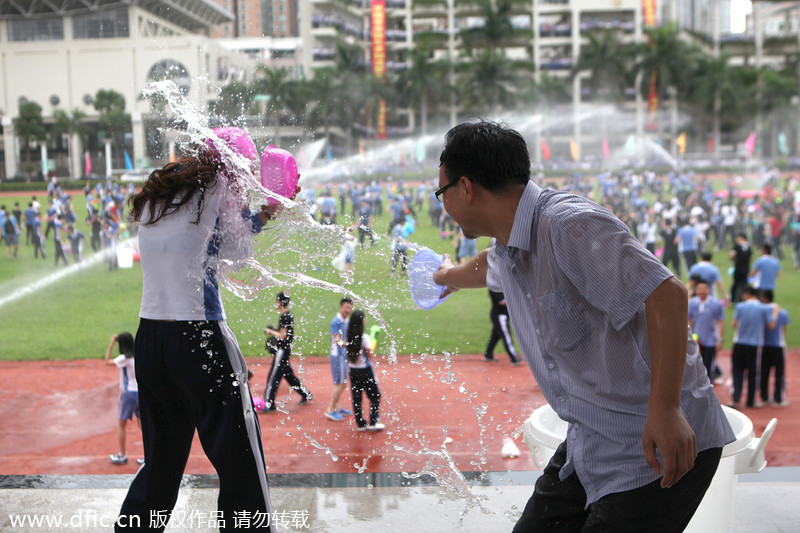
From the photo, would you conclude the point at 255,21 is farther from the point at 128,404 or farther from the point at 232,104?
the point at 128,404

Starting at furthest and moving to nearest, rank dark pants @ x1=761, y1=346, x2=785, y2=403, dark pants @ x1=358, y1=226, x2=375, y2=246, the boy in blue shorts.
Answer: dark pants @ x1=761, y1=346, x2=785, y2=403 < the boy in blue shorts < dark pants @ x1=358, y1=226, x2=375, y2=246

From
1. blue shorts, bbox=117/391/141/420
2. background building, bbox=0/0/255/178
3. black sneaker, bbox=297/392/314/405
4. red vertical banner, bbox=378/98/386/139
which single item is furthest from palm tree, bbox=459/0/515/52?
blue shorts, bbox=117/391/141/420

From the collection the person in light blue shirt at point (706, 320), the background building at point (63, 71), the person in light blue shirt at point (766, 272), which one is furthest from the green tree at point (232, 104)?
the background building at point (63, 71)

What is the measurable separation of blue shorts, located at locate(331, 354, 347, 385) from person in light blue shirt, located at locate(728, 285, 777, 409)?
402 cm

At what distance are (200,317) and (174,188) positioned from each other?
406 mm

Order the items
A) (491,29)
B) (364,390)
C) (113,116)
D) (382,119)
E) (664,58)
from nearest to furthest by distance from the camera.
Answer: (364,390), (113,116), (382,119), (664,58), (491,29)

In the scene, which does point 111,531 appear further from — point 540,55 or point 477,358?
point 540,55

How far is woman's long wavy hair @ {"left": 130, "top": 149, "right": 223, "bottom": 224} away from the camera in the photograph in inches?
94.3

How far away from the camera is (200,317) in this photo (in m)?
2.43

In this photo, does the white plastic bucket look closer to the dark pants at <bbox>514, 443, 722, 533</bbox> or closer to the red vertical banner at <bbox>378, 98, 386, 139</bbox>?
the dark pants at <bbox>514, 443, 722, 533</bbox>

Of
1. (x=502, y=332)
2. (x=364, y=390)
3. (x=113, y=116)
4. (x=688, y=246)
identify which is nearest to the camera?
(x=364, y=390)

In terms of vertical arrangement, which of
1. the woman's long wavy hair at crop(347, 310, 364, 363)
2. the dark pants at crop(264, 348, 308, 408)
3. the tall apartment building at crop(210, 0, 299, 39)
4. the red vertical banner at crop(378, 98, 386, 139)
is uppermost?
the red vertical banner at crop(378, 98, 386, 139)

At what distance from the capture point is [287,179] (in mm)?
2533

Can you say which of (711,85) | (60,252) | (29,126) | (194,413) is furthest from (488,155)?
(711,85)
